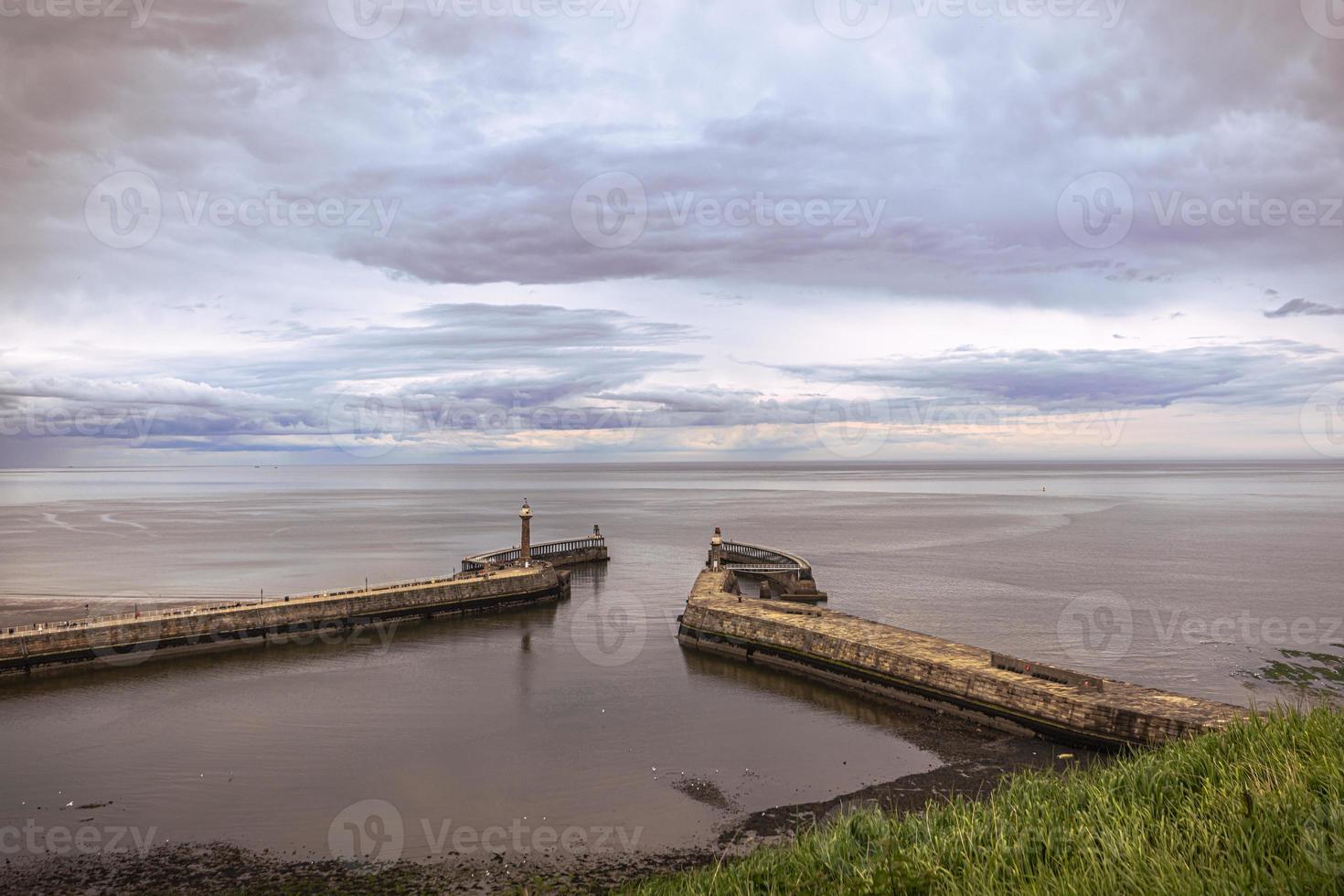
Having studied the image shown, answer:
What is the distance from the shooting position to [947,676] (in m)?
25.5

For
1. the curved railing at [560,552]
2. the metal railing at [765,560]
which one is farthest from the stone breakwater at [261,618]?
the metal railing at [765,560]

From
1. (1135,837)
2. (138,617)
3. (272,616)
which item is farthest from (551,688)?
(1135,837)

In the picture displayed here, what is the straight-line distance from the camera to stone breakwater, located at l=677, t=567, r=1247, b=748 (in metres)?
20.9

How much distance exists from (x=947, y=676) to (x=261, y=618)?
29182 millimetres

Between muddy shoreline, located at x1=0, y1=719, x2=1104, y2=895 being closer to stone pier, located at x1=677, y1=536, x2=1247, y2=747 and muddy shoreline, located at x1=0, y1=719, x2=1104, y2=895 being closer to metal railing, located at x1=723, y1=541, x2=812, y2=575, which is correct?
stone pier, located at x1=677, y1=536, x2=1247, y2=747

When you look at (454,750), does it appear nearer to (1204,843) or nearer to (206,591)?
(1204,843)

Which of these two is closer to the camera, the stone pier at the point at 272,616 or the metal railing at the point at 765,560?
the stone pier at the point at 272,616

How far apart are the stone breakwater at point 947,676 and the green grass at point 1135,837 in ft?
29.0

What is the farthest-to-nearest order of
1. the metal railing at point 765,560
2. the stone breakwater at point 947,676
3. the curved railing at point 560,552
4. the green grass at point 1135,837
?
the curved railing at point 560,552, the metal railing at point 765,560, the stone breakwater at point 947,676, the green grass at point 1135,837

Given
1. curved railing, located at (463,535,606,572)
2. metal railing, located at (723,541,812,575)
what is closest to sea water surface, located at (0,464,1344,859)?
curved railing, located at (463,535,606,572)

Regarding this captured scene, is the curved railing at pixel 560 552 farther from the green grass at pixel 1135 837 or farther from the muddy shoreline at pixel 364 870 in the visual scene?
the green grass at pixel 1135 837

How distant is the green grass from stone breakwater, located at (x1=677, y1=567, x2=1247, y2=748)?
8.84 m

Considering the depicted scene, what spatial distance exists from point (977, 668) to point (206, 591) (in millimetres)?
46581

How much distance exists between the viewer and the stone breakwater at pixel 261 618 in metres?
30.0
